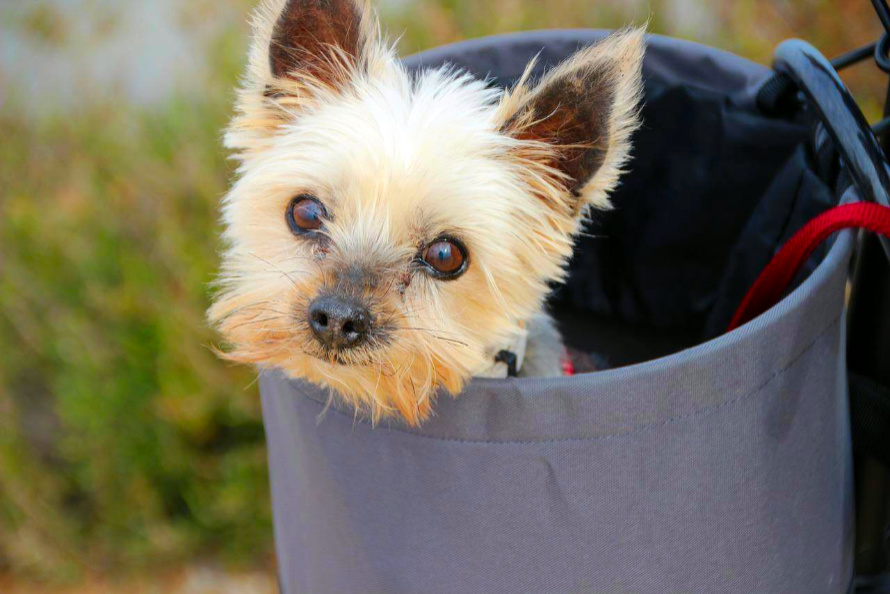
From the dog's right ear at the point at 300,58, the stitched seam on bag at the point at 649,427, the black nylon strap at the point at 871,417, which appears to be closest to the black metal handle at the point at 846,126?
the stitched seam on bag at the point at 649,427

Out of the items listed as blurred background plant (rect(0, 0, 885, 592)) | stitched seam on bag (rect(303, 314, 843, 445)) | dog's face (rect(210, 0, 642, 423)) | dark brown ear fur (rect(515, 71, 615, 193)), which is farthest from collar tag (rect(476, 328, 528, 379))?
blurred background plant (rect(0, 0, 885, 592))

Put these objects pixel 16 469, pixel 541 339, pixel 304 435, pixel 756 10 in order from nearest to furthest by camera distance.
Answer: pixel 304 435 → pixel 541 339 → pixel 16 469 → pixel 756 10

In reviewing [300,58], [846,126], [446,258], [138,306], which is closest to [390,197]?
[446,258]

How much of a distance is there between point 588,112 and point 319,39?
448 mm

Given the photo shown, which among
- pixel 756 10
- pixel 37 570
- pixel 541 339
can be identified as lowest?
pixel 37 570

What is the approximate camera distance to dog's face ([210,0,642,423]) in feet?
3.69

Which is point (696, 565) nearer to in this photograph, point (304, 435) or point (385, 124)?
point (304, 435)

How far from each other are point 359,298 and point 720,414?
0.50m

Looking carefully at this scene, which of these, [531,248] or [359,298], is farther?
[531,248]

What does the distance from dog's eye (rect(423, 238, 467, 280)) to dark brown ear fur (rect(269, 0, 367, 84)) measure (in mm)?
333

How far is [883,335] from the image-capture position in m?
1.36

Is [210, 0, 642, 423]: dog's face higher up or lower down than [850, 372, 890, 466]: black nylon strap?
higher up

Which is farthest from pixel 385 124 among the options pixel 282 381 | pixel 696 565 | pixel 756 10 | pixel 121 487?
pixel 756 10

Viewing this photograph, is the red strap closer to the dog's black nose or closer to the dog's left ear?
the dog's left ear
